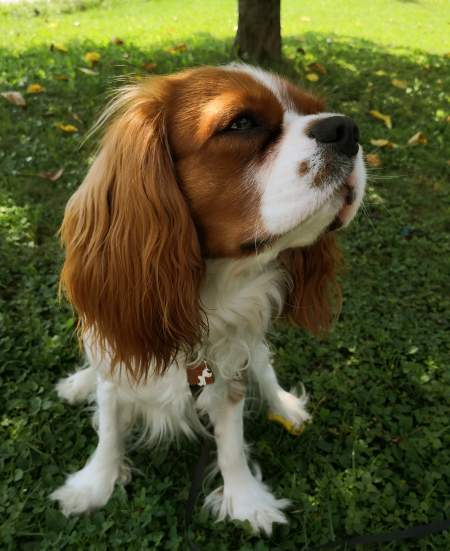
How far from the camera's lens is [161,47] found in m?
7.12

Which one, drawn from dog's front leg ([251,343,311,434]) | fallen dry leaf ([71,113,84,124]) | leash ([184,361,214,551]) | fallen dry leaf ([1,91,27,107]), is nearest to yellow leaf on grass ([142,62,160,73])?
fallen dry leaf ([71,113,84,124])

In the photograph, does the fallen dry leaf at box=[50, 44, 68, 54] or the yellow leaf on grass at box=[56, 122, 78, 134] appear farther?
the fallen dry leaf at box=[50, 44, 68, 54]

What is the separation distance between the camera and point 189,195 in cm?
182

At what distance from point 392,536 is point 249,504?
634 millimetres

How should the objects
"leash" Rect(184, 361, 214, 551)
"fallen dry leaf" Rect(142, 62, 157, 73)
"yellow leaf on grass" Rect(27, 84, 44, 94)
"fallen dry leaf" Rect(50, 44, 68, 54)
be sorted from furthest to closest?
"fallen dry leaf" Rect(50, 44, 68, 54), "fallen dry leaf" Rect(142, 62, 157, 73), "yellow leaf on grass" Rect(27, 84, 44, 94), "leash" Rect(184, 361, 214, 551)

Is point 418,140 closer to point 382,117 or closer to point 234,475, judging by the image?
point 382,117

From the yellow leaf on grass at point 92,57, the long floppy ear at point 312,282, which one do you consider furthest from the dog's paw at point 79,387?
the yellow leaf on grass at point 92,57

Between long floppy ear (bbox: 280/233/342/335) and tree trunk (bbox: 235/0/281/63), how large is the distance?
164 inches

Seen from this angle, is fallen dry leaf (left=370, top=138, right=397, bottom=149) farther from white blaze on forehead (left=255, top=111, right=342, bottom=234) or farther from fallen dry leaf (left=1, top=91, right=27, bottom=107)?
white blaze on forehead (left=255, top=111, right=342, bottom=234)

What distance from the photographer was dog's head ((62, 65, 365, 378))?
1686 millimetres

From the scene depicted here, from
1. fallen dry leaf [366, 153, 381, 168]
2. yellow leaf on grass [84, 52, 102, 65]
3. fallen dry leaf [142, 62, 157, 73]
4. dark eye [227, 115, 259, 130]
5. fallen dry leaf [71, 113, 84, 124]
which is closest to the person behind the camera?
dark eye [227, 115, 259, 130]

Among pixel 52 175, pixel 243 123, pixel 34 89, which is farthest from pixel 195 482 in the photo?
pixel 34 89

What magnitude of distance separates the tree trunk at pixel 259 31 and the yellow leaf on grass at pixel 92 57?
1592 mm

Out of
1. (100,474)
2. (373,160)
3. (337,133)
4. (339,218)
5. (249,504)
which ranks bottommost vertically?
(249,504)
